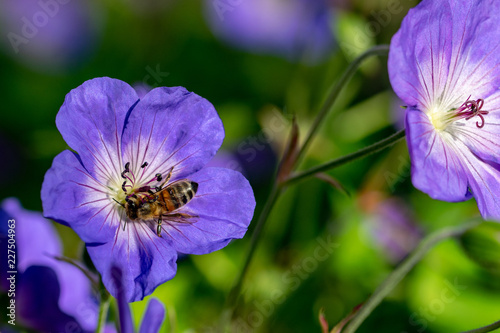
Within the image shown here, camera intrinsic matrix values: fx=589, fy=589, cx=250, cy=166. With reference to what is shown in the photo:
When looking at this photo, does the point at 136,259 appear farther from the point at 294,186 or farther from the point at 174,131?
the point at 294,186

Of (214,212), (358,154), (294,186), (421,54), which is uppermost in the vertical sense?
(421,54)

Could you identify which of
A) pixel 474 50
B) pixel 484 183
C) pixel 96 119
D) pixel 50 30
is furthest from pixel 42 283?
pixel 50 30

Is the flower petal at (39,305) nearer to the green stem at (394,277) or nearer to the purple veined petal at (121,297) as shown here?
the purple veined petal at (121,297)

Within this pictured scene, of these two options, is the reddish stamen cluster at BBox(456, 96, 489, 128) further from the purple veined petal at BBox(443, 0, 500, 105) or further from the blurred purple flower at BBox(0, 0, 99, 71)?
the blurred purple flower at BBox(0, 0, 99, 71)

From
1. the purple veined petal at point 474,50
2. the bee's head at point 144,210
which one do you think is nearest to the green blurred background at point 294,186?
the purple veined petal at point 474,50

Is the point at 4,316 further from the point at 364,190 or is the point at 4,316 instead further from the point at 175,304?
the point at 364,190

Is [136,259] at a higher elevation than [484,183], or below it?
below

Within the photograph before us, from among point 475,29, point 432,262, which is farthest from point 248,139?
point 475,29
